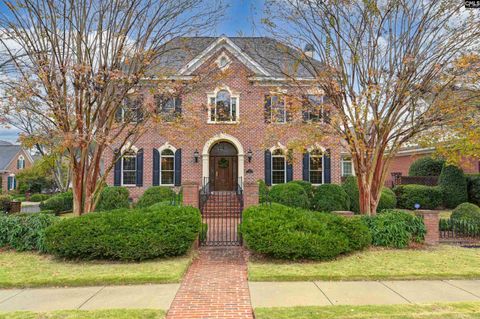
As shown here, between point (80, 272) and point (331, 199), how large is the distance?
415 inches

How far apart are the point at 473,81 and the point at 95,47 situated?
10.6m

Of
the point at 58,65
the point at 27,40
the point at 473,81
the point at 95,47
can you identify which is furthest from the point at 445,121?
the point at 27,40

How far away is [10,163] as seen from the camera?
3825 centimetres

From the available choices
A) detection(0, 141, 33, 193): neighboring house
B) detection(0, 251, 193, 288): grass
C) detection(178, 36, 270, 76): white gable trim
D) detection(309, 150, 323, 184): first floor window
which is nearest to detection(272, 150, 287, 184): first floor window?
detection(309, 150, 323, 184): first floor window

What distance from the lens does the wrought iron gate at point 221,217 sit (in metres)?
9.20

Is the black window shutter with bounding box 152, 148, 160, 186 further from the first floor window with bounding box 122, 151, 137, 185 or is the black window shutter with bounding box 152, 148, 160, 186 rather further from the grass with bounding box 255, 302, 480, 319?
the grass with bounding box 255, 302, 480, 319

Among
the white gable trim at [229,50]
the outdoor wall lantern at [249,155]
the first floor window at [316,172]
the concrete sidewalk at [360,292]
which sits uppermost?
the white gable trim at [229,50]

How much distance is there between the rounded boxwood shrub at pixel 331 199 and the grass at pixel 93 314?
10.6 m

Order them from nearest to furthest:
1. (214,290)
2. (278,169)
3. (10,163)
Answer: (214,290), (278,169), (10,163)

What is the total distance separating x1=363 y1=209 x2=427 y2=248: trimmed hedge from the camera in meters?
8.51

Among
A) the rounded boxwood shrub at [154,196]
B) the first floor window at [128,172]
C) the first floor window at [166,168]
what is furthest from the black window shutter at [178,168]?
the rounded boxwood shrub at [154,196]

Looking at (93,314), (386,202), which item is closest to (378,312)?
(93,314)

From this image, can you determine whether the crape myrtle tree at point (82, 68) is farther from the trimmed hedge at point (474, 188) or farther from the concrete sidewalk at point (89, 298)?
the trimmed hedge at point (474, 188)

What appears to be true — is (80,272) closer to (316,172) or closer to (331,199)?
(331,199)
